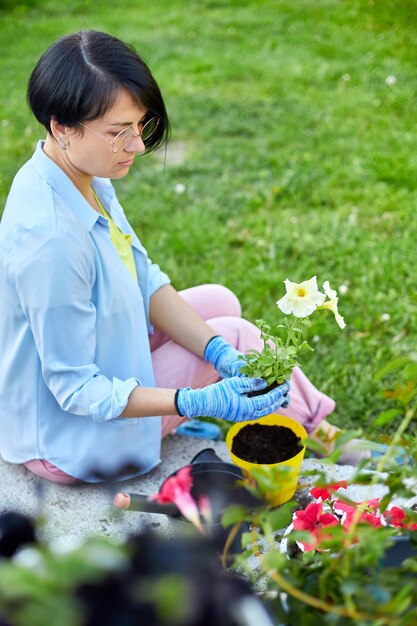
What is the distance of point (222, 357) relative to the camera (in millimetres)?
1971

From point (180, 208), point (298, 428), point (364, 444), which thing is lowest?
point (180, 208)

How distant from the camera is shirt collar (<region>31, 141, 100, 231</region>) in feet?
5.79

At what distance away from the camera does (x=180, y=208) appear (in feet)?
11.4

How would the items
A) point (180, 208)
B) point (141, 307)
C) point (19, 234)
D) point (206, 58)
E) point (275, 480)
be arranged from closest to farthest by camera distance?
point (275, 480)
point (19, 234)
point (141, 307)
point (180, 208)
point (206, 58)

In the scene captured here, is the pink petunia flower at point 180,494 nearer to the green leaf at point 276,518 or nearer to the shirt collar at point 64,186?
the green leaf at point 276,518

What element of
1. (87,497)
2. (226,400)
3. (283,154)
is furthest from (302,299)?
(283,154)

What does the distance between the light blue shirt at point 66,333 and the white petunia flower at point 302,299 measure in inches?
14.9

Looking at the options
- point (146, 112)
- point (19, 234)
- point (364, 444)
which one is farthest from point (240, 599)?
point (146, 112)

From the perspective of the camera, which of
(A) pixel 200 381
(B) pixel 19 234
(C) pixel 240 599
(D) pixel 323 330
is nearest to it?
(C) pixel 240 599

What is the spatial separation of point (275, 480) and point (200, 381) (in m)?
1.14

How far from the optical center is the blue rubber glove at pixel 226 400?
5.75ft

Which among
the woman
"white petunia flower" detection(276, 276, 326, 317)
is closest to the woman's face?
the woman

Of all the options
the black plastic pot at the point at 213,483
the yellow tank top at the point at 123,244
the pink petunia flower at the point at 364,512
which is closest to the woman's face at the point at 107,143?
the yellow tank top at the point at 123,244

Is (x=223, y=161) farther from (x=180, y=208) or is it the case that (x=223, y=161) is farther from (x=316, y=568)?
(x=316, y=568)
